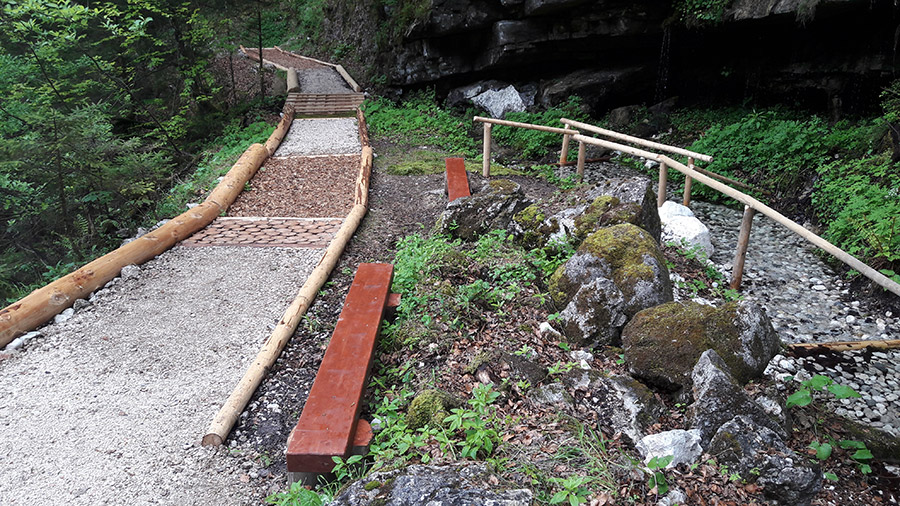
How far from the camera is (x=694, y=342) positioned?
3596 mm

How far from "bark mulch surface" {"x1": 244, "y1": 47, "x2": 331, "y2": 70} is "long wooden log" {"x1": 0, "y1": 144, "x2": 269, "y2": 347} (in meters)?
16.6

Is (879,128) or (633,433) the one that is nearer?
(633,433)

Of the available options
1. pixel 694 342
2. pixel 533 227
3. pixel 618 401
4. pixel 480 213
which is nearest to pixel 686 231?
pixel 533 227

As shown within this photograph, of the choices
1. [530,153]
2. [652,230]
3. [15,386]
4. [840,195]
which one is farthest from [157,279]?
[840,195]

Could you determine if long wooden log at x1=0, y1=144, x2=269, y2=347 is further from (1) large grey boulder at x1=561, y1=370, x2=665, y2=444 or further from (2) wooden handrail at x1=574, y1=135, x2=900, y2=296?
(2) wooden handrail at x1=574, y1=135, x2=900, y2=296

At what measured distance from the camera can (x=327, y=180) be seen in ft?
32.6

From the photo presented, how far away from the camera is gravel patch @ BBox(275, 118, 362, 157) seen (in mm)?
11961

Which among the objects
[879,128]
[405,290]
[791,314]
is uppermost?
[879,128]

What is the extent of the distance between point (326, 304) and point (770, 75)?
11570 mm

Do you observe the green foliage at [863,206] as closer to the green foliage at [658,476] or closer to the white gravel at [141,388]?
the green foliage at [658,476]

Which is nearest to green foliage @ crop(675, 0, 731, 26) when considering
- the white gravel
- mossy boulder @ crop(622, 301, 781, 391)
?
mossy boulder @ crop(622, 301, 781, 391)

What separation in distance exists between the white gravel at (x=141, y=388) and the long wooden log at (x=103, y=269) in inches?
6.8

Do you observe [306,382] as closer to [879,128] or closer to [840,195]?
[840,195]

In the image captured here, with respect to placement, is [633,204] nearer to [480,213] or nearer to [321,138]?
[480,213]
